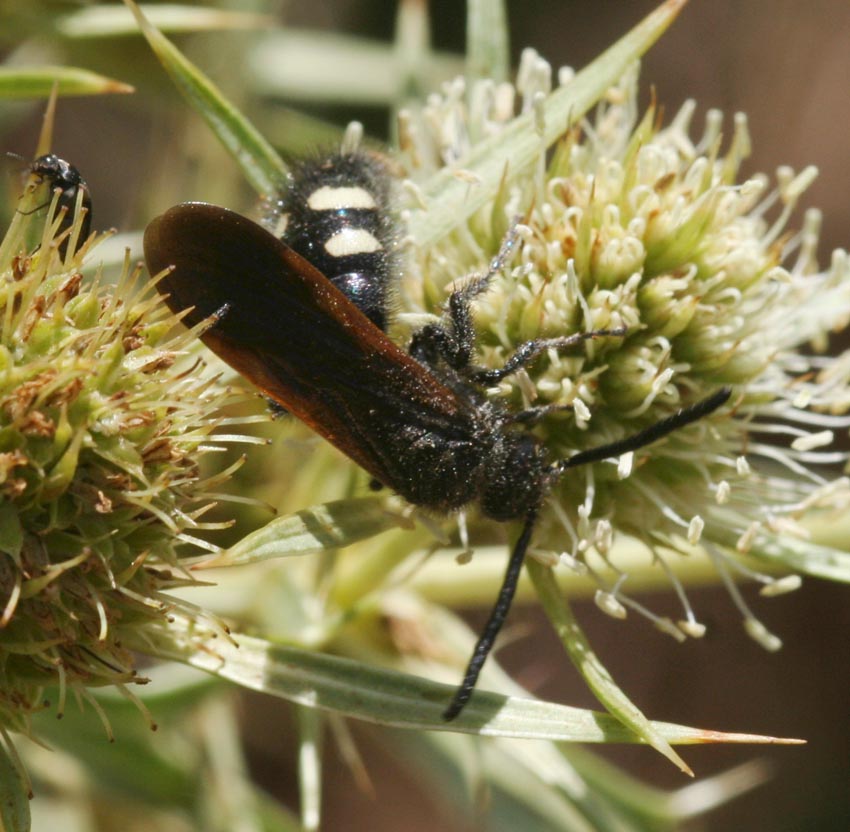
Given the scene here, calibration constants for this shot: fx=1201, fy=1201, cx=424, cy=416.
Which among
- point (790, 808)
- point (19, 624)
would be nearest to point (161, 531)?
point (19, 624)

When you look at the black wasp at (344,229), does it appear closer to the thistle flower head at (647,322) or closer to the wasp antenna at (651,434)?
the thistle flower head at (647,322)

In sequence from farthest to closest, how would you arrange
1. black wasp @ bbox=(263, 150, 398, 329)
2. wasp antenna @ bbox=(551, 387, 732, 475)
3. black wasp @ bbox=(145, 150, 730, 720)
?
1. black wasp @ bbox=(263, 150, 398, 329)
2. wasp antenna @ bbox=(551, 387, 732, 475)
3. black wasp @ bbox=(145, 150, 730, 720)

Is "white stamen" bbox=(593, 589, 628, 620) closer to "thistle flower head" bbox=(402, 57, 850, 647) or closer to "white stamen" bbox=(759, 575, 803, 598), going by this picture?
"thistle flower head" bbox=(402, 57, 850, 647)

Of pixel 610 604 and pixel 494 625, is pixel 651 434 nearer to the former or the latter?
pixel 610 604

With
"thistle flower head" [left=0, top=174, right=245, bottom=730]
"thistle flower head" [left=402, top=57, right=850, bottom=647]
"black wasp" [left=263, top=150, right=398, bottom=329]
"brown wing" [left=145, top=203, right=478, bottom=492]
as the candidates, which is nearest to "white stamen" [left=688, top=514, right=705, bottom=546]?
"thistle flower head" [left=402, top=57, right=850, bottom=647]

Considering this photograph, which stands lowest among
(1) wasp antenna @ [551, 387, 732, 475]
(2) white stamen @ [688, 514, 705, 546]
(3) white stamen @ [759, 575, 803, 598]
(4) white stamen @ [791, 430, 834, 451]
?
(3) white stamen @ [759, 575, 803, 598]

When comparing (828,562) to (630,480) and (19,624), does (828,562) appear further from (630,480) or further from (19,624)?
(19,624)

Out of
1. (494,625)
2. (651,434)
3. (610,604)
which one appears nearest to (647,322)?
(651,434)

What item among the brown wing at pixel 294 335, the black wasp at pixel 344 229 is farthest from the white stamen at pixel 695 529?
the black wasp at pixel 344 229

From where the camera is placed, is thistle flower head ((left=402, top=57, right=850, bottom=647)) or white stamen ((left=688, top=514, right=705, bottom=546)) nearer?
white stamen ((left=688, top=514, right=705, bottom=546))
